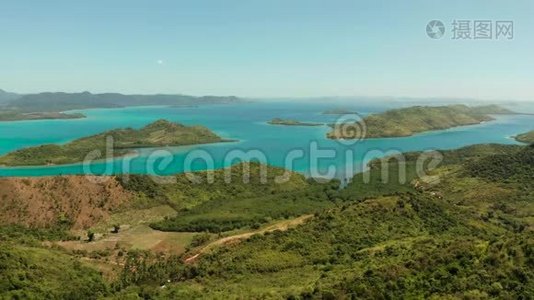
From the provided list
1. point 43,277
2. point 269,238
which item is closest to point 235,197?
point 269,238

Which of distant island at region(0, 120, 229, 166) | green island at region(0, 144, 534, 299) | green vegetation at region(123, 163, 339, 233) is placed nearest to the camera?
green island at region(0, 144, 534, 299)

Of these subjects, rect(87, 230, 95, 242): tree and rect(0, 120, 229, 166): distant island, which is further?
rect(0, 120, 229, 166): distant island

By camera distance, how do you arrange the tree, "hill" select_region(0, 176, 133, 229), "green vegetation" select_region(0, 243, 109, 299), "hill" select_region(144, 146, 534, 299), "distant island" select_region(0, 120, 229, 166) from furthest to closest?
"distant island" select_region(0, 120, 229, 166) < "hill" select_region(0, 176, 133, 229) < the tree < "green vegetation" select_region(0, 243, 109, 299) < "hill" select_region(144, 146, 534, 299)

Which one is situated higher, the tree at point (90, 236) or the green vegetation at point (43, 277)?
the green vegetation at point (43, 277)

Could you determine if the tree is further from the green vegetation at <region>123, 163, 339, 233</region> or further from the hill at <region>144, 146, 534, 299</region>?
the hill at <region>144, 146, 534, 299</region>

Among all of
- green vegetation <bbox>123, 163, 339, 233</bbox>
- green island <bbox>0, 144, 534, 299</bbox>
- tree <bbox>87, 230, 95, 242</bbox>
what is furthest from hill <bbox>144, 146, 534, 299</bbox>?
tree <bbox>87, 230, 95, 242</bbox>

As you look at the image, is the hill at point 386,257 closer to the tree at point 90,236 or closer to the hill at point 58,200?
the tree at point 90,236

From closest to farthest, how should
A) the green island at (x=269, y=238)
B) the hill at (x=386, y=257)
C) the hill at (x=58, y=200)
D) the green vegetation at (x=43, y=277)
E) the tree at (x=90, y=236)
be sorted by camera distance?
1. the hill at (x=386, y=257)
2. the green island at (x=269, y=238)
3. the green vegetation at (x=43, y=277)
4. the tree at (x=90, y=236)
5. the hill at (x=58, y=200)

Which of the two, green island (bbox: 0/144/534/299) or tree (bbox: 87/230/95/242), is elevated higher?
green island (bbox: 0/144/534/299)

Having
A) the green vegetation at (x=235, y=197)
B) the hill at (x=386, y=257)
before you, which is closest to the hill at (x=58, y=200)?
the green vegetation at (x=235, y=197)
